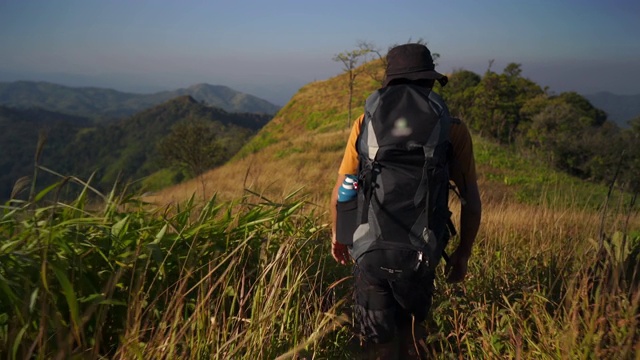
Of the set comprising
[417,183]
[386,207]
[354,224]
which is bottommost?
[354,224]

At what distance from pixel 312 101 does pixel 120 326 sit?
136 ft

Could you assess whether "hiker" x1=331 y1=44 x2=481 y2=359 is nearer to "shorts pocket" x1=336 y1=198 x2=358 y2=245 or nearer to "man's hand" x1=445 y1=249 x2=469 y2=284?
"shorts pocket" x1=336 y1=198 x2=358 y2=245

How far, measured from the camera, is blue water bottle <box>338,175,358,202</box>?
6.52 feet

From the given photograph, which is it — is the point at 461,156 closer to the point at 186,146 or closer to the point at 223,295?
the point at 223,295

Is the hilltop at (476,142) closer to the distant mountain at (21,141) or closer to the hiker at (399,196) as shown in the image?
the hiker at (399,196)

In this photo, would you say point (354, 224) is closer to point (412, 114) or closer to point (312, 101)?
point (412, 114)

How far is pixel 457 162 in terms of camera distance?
1991mm

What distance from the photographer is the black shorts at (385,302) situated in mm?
1899

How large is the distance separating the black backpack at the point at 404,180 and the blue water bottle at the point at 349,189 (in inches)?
3.3

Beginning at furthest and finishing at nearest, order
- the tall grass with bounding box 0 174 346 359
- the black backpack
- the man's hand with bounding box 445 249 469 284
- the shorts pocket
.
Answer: the man's hand with bounding box 445 249 469 284 → the shorts pocket → the black backpack → the tall grass with bounding box 0 174 346 359

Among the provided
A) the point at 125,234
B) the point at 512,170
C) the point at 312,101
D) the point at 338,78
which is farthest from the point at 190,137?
the point at 125,234

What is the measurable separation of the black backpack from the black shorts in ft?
0.25

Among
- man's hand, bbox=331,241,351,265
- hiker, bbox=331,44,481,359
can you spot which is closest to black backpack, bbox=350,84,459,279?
hiker, bbox=331,44,481,359

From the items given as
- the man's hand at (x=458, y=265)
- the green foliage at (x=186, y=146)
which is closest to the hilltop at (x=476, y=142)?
the man's hand at (x=458, y=265)
